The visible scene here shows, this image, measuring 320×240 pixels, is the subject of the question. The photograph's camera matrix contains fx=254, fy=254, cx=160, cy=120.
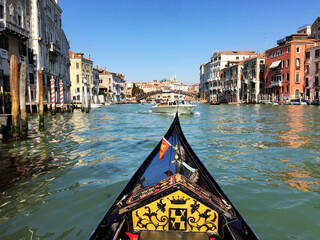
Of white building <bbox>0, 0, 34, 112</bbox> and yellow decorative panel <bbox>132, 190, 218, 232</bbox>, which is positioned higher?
white building <bbox>0, 0, 34, 112</bbox>

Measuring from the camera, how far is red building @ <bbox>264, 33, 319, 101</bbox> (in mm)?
24656

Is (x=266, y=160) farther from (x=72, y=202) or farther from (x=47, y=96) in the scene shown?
(x=47, y=96)

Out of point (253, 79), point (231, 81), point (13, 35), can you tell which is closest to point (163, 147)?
point (13, 35)

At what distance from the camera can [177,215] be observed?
1624mm

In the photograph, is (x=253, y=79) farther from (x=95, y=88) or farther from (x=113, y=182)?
(x=113, y=182)

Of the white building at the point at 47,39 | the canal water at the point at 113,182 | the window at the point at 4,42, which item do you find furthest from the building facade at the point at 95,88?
→ the canal water at the point at 113,182

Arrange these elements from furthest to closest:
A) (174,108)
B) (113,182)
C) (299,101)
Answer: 1. (299,101)
2. (174,108)
3. (113,182)

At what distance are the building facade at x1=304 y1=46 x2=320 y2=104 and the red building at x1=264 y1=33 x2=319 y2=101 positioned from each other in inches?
16.9

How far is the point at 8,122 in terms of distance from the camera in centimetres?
624

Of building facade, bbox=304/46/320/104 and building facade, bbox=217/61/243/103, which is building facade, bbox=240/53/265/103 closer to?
building facade, bbox=217/61/243/103

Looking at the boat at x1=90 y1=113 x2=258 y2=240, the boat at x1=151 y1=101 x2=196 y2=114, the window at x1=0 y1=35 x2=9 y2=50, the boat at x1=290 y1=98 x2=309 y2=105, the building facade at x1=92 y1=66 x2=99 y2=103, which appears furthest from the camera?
the building facade at x1=92 y1=66 x2=99 y2=103

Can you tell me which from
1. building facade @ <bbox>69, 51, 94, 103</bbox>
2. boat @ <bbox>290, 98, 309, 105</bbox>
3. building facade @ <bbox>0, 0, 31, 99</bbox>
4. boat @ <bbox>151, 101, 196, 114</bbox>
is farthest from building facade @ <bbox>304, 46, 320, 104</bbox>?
building facade @ <bbox>69, 51, 94, 103</bbox>

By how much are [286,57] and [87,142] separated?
984 inches

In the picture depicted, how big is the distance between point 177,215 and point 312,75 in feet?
87.1
